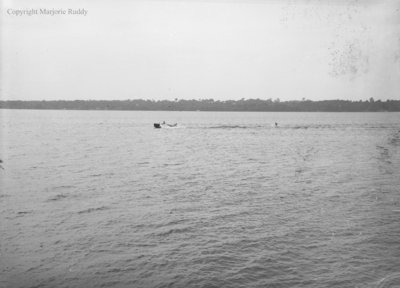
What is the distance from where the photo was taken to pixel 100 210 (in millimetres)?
19297

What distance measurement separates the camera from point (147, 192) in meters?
23.8

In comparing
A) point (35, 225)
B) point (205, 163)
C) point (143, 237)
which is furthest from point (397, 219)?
point (205, 163)

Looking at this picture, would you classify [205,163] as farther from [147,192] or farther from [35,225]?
[35,225]

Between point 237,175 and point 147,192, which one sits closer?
point 147,192

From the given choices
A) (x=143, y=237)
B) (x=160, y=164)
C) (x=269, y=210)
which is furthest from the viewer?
(x=160, y=164)

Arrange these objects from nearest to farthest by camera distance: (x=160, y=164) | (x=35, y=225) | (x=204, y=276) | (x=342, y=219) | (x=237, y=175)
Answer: (x=204, y=276) → (x=35, y=225) → (x=342, y=219) → (x=237, y=175) → (x=160, y=164)

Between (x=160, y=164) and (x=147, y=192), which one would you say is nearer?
(x=147, y=192)

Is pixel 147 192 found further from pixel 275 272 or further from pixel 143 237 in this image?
pixel 275 272

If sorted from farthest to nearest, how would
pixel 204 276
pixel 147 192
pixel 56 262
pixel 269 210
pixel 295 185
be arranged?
pixel 295 185 < pixel 147 192 < pixel 269 210 < pixel 56 262 < pixel 204 276

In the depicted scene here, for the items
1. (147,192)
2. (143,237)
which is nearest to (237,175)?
(147,192)

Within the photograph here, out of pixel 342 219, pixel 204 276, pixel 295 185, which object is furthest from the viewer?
pixel 295 185

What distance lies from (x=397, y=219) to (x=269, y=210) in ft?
20.7

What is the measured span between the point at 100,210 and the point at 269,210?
9.15m

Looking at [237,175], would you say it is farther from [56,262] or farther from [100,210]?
[56,262]
